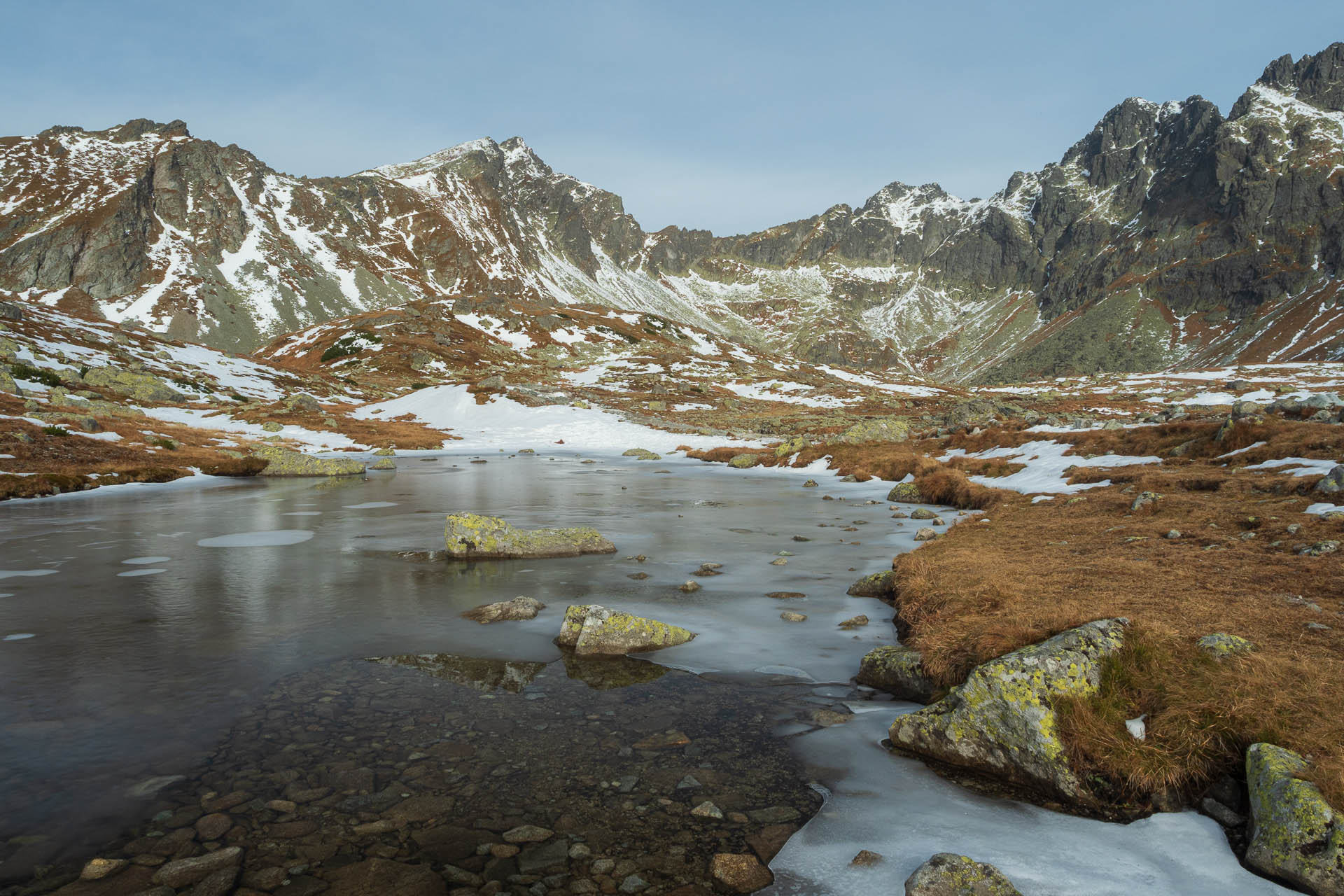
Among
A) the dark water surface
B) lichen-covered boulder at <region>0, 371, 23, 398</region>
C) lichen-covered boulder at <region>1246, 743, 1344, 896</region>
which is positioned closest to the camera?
lichen-covered boulder at <region>1246, 743, 1344, 896</region>

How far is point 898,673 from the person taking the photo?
8.47 m

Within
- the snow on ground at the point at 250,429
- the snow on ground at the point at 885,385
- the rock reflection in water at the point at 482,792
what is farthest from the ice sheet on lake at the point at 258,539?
the snow on ground at the point at 885,385

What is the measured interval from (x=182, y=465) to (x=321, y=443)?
2022cm

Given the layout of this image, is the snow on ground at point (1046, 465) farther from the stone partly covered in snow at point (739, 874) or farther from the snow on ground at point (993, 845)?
the stone partly covered in snow at point (739, 874)

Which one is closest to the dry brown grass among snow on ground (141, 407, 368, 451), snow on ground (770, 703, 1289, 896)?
snow on ground (770, 703, 1289, 896)

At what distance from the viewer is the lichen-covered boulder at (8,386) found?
1843 inches

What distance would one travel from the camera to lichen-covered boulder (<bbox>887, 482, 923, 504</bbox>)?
2673cm

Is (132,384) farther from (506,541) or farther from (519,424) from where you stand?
(506,541)

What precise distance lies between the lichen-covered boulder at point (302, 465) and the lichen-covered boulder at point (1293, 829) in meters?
43.1

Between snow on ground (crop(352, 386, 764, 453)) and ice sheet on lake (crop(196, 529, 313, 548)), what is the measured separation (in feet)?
138

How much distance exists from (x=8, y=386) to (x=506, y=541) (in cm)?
5482

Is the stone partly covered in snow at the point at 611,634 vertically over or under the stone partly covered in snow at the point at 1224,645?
under

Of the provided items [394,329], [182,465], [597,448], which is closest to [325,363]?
[394,329]

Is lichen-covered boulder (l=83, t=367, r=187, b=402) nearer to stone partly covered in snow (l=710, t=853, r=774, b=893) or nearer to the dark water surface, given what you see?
the dark water surface
